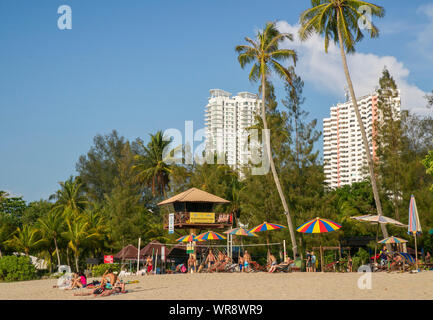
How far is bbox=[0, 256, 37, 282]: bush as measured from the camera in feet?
96.7

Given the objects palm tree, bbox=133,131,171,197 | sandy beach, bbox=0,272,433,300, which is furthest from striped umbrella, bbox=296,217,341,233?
palm tree, bbox=133,131,171,197

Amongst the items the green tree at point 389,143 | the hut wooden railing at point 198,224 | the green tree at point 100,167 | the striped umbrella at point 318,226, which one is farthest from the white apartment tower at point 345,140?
the striped umbrella at point 318,226

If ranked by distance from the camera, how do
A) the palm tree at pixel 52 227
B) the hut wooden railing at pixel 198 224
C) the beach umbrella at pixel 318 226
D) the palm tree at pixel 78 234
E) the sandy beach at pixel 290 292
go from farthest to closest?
1. the palm tree at pixel 52 227
2. the palm tree at pixel 78 234
3. the hut wooden railing at pixel 198 224
4. the beach umbrella at pixel 318 226
5. the sandy beach at pixel 290 292

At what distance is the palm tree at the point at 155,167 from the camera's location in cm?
5375

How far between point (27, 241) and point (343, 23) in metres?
31.1

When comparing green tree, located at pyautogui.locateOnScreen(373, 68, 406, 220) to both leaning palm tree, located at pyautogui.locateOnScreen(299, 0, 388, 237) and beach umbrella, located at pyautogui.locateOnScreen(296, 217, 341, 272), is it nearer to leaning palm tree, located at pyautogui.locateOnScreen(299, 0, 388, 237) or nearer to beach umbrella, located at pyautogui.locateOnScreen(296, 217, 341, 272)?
leaning palm tree, located at pyautogui.locateOnScreen(299, 0, 388, 237)

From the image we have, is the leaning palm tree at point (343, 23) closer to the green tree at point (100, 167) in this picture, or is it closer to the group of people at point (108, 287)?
the group of people at point (108, 287)

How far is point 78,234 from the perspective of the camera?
141ft

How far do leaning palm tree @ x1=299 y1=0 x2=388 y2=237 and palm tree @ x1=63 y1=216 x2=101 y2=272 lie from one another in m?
24.4

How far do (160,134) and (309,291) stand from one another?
4348 centimetres

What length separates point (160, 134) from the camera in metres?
56.6

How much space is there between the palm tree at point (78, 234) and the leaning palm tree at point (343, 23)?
24.4 m

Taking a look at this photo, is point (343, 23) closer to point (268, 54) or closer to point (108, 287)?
point (268, 54)
